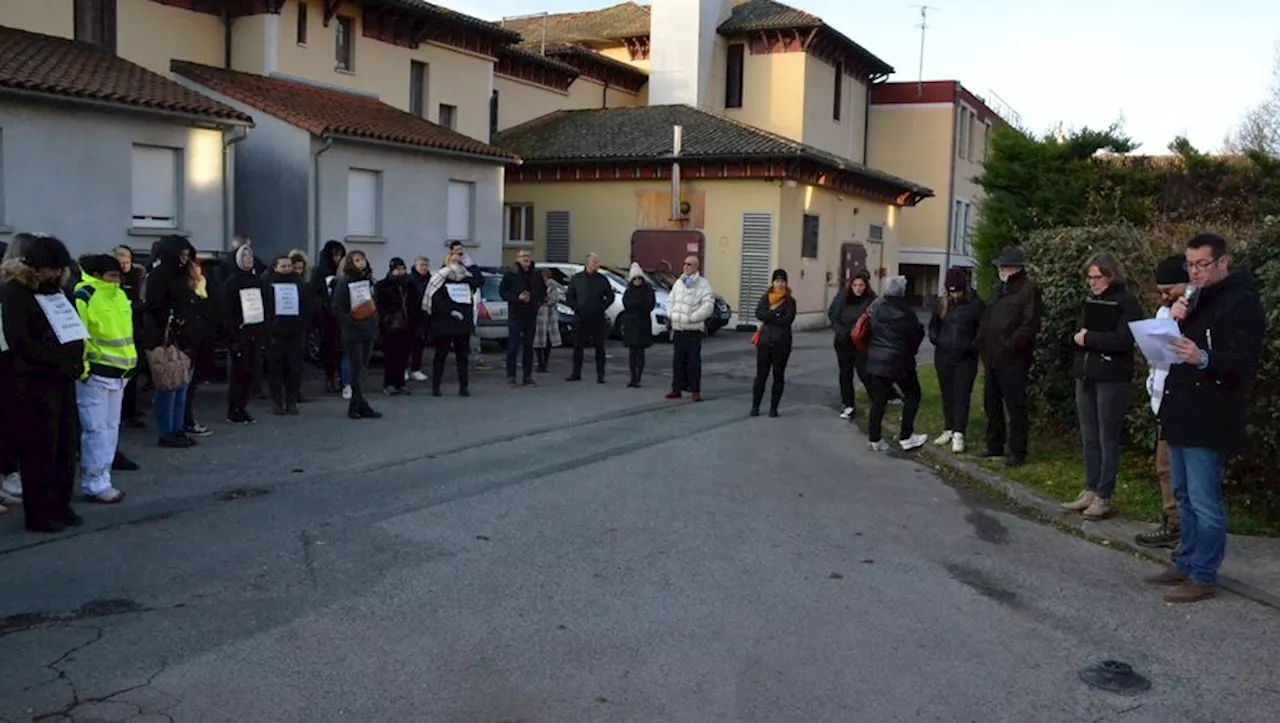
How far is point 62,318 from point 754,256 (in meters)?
22.6

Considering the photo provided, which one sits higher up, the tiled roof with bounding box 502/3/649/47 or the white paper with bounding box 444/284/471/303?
the tiled roof with bounding box 502/3/649/47

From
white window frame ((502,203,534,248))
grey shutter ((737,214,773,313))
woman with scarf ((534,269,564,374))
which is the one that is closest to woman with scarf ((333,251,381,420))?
woman with scarf ((534,269,564,374))

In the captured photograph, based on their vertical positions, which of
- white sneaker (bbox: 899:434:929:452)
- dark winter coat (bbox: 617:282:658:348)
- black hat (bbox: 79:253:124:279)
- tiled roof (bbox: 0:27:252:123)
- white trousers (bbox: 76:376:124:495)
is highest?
tiled roof (bbox: 0:27:252:123)

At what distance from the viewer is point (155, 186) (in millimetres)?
19609

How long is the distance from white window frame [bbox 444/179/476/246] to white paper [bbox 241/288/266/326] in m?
13.6

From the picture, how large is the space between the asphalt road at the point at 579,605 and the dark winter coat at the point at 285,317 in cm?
235

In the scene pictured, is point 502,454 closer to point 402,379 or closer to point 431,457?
point 431,457

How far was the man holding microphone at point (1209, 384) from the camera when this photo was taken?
5.92 metres

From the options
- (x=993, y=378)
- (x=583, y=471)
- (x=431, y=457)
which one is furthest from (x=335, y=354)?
(x=993, y=378)

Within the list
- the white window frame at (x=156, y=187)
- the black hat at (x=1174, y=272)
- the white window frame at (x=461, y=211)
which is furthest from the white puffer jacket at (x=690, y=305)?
the white window frame at (x=461, y=211)

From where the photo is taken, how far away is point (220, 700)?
453cm

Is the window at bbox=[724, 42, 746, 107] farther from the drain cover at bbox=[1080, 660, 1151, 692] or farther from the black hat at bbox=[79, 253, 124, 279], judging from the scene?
the drain cover at bbox=[1080, 660, 1151, 692]

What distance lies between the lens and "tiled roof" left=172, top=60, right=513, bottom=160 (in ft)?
70.1

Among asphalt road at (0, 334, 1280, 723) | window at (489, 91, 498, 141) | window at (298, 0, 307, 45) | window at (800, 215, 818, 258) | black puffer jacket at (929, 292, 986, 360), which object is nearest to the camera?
asphalt road at (0, 334, 1280, 723)
